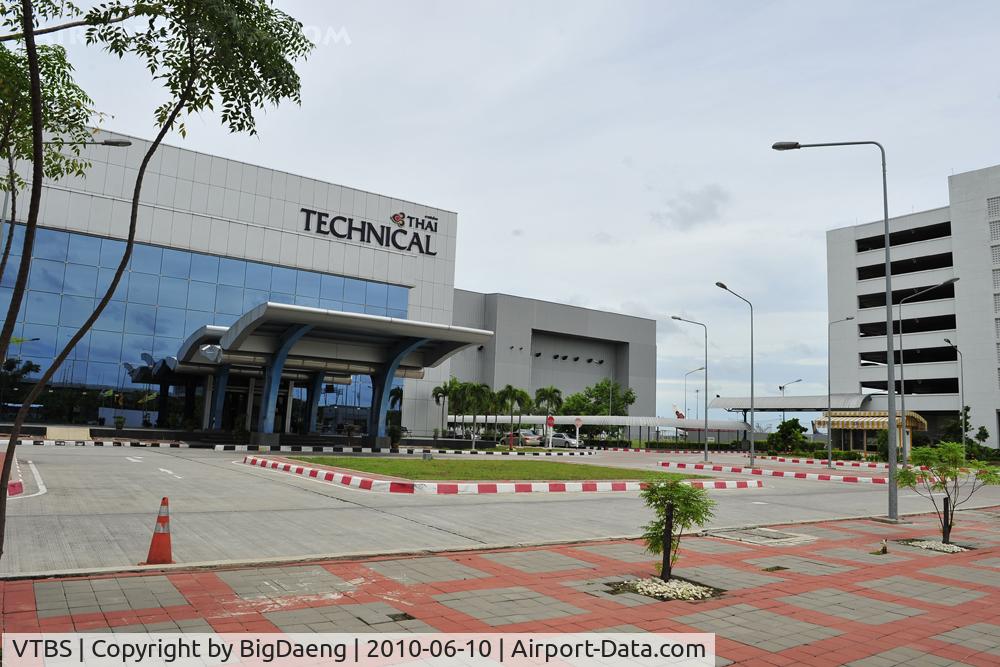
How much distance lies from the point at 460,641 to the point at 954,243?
75738 millimetres

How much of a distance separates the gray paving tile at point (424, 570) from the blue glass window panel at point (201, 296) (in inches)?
1626

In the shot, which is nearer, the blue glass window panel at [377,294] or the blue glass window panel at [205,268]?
the blue glass window panel at [205,268]

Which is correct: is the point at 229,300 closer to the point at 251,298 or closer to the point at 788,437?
the point at 251,298

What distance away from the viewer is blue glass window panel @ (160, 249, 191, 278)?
146 feet

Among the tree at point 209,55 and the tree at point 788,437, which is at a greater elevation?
the tree at point 209,55

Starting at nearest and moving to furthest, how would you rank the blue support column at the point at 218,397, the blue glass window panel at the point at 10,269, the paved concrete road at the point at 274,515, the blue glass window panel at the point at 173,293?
1. the paved concrete road at the point at 274,515
2. the blue glass window panel at the point at 10,269
3. the blue glass window panel at the point at 173,293
4. the blue support column at the point at 218,397

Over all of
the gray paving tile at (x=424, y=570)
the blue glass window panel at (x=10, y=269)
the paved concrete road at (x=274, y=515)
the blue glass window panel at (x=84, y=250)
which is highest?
the blue glass window panel at (x=84, y=250)

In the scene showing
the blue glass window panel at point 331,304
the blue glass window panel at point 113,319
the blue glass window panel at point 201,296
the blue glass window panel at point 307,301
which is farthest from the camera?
the blue glass window panel at point 331,304

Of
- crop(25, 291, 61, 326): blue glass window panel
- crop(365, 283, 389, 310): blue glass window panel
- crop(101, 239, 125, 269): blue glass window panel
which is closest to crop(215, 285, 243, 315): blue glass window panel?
crop(101, 239, 125, 269): blue glass window panel

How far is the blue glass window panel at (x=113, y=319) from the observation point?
1649 inches

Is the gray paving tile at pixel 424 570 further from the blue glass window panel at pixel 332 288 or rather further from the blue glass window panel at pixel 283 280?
the blue glass window panel at pixel 332 288

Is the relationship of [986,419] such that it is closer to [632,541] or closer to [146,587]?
[632,541]

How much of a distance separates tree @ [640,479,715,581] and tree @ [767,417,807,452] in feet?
188

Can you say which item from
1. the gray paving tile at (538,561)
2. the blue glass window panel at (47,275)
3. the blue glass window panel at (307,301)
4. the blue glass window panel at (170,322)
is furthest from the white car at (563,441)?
the gray paving tile at (538,561)
